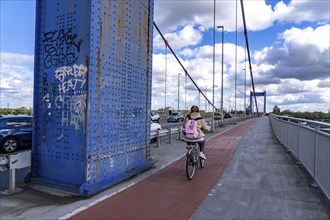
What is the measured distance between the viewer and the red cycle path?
4.71m

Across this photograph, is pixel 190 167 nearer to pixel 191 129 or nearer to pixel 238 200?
pixel 191 129

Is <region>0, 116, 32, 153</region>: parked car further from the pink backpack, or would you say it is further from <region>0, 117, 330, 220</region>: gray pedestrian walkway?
the pink backpack

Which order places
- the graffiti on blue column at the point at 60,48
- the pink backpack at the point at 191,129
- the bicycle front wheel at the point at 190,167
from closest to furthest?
the graffiti on blue column at the point at 60,48 < the bicycle front wheel at the point at 190,167 < the pink backpack at the point at 191,129

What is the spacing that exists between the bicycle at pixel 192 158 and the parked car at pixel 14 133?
7.74m

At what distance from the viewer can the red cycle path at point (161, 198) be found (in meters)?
4.71

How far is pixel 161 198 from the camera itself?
554 centimetres

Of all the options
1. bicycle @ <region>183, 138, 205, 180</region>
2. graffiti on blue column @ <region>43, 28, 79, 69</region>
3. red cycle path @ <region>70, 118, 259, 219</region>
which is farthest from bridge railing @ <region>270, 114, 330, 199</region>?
graffiti on blue column @ <region>43, 28, 79, 69</region>

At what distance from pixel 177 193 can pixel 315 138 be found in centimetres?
311

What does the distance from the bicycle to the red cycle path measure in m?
0.19

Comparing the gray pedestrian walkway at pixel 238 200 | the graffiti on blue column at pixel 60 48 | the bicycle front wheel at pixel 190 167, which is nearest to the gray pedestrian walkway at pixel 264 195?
the gray pedestrian walkway at pixel 238 200

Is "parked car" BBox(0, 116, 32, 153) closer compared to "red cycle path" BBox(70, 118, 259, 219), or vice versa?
"red cycle path" BBox(70, 118, 259, 219)

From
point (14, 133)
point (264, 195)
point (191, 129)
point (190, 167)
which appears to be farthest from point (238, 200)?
point (14, 133)

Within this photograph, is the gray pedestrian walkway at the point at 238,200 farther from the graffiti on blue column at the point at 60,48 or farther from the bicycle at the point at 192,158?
the graffiti on blue column at the point at 60,48

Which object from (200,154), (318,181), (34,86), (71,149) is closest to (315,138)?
(318,181)
